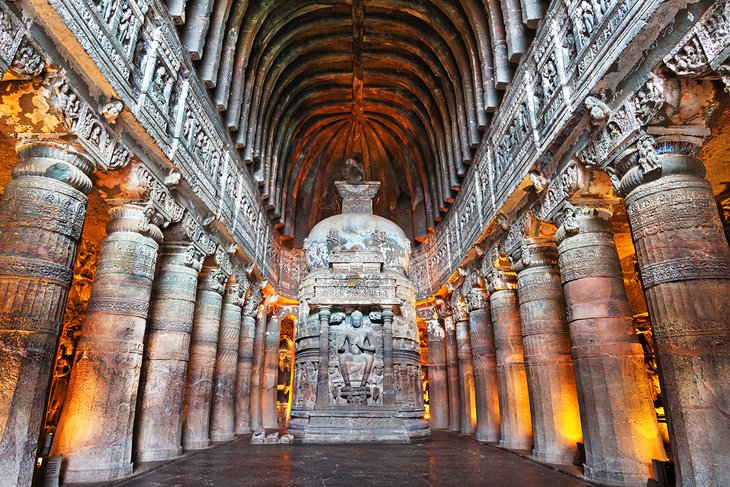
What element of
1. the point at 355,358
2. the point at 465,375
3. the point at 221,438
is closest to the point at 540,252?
the point at 355,358

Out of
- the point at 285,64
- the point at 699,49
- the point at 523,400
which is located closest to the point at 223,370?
the point at 523,400

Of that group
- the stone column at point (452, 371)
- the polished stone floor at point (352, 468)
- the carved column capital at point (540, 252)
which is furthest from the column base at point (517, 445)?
the stone column at point (452, 371)

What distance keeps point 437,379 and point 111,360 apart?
12532 millimetres

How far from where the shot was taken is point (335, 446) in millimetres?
8961

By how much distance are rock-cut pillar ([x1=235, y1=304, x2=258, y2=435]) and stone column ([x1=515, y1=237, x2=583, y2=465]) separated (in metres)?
8.39

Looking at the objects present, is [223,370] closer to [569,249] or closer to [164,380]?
[164,380]

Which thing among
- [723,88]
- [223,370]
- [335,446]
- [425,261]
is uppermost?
[425,261]

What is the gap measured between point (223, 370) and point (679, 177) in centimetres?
1051

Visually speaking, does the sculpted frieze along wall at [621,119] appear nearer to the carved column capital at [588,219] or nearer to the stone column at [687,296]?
the stone column at [687,296]

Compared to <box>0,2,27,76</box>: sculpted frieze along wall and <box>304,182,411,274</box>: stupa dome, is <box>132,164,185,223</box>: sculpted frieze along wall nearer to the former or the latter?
<box>0,2,27,76</box>: sculpted frieze along wall

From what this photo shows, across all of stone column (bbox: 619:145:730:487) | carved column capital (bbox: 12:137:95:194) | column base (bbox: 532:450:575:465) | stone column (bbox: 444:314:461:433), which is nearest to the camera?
stone column (bbox: 619:145:730:487)

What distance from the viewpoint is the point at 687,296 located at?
15.1ft

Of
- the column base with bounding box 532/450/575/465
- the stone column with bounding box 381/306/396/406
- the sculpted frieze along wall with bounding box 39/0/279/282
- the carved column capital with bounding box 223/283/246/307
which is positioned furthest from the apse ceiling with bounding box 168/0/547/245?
the column base with bounding box 532/450/575/465

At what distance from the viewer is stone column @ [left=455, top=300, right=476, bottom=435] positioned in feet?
44.2
